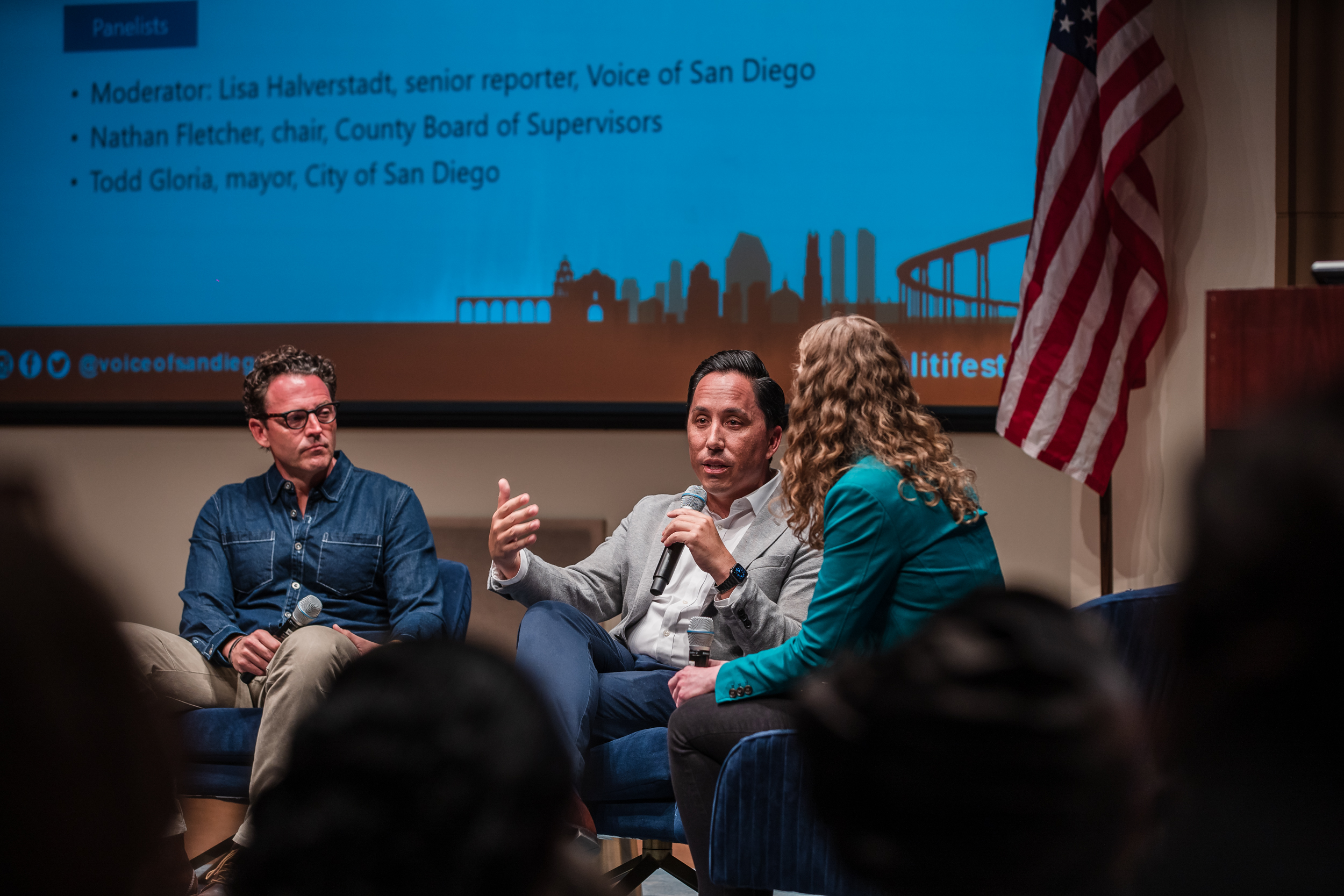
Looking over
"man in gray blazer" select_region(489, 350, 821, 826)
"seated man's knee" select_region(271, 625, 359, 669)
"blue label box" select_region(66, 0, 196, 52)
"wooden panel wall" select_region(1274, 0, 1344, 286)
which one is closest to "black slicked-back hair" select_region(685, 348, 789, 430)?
"man in gray blazer" select_region(489, 350, 821, 826)

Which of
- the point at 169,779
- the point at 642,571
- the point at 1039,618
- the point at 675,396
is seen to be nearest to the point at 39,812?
the point at 169,779

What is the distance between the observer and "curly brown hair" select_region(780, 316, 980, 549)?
74.2 inches

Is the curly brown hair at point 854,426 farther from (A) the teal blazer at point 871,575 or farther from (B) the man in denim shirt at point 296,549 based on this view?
(B) the man in denim shirt at point 296,549

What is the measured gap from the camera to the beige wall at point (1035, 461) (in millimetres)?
3125

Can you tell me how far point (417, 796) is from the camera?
47cm

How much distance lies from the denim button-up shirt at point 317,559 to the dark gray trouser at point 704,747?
1005 mm

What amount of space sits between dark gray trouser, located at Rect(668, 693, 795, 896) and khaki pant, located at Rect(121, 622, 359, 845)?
2.28ft

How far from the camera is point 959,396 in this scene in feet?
11.0

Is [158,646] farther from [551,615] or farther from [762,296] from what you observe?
[762,296]

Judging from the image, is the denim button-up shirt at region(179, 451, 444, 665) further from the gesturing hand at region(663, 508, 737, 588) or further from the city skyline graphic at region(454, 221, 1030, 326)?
the city skyline graphic at region(454, 221, 1030, 326)

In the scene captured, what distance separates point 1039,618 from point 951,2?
3.29m

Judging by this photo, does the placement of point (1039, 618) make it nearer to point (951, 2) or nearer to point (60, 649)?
point (60, 649)

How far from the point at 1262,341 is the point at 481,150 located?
2535mm

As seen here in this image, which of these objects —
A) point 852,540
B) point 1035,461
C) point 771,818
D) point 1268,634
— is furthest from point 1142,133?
point 1268,634
